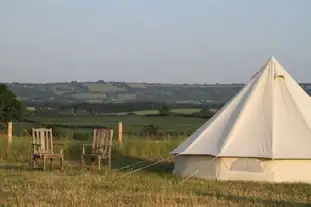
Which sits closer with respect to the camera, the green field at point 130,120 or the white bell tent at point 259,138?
the white bell tent at point 259,138

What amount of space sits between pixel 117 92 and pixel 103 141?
162 feet

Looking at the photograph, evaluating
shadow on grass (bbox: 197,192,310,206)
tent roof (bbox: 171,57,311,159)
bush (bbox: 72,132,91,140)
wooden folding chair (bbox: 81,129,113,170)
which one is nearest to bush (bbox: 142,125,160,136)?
bush (bbox: 72,132,91,140)

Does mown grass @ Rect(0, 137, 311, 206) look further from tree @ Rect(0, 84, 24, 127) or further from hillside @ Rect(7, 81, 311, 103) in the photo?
hillside @ Rect(7, 81, 311, 103)

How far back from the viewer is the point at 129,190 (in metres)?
10.9

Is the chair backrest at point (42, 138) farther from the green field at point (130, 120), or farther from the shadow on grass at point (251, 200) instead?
the green field at point (130, 120)

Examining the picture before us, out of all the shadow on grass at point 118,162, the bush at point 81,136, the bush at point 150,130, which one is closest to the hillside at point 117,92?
the bush at point 150,130

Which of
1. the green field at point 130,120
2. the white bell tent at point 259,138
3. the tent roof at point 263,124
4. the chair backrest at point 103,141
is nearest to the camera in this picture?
the white bell tent at point 259,138

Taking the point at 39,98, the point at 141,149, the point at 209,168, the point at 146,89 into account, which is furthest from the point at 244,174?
the point at 146,89

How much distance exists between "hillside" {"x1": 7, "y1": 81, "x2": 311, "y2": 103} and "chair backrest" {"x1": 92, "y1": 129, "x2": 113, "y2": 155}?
4026cm

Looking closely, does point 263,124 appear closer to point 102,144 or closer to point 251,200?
point 102,144

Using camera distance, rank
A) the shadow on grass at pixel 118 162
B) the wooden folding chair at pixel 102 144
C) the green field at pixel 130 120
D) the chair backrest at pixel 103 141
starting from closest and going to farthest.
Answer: the shadow on grass at pixel 118 162 → the wooden folding chair at pixel 102 144 → the chair backrest at pixel 103 141 → the green field at pixel 130 120

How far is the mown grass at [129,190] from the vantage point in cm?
955

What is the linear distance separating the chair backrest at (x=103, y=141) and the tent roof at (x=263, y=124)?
72.4 inches

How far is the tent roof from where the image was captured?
43.7 feet
